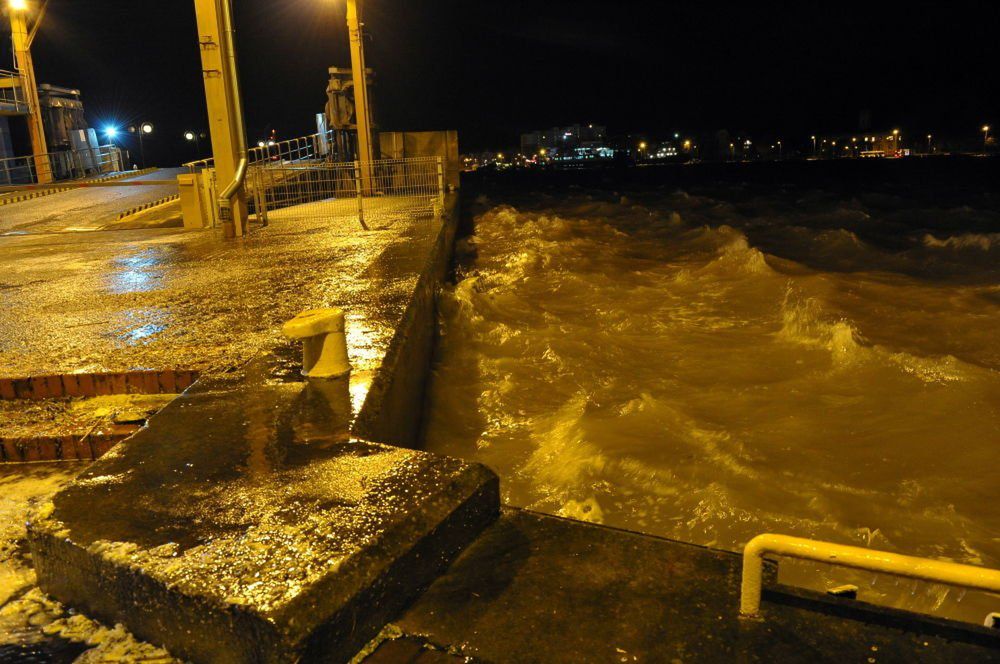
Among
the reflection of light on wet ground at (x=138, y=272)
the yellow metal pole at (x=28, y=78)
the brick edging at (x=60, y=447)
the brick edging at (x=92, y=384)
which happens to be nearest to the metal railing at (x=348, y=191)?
the reflection of light on wet ground at (x=138, y=272)

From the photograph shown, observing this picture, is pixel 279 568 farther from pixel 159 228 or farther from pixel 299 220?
pixel 159 228

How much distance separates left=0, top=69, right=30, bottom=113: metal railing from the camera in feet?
100

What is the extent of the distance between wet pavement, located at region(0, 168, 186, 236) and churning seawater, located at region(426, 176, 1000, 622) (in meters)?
9.46

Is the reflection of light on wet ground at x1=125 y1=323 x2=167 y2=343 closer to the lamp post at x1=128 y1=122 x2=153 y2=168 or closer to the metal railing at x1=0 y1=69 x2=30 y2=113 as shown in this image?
the metal railing at x1=0 y1=69 x2=30 y2=113

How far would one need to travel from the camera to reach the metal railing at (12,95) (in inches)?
1204

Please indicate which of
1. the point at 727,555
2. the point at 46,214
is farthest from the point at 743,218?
the point at 727,555

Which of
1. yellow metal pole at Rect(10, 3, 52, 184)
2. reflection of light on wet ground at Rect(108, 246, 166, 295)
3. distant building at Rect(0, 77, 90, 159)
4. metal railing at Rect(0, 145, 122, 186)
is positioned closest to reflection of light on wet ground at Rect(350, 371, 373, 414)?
reflection of light on wet ground at Rect(108, 246, 166, 295)

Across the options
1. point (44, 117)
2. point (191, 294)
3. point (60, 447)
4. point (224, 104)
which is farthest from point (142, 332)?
point (44, 117)

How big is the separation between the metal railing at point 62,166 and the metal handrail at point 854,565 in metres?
31.2

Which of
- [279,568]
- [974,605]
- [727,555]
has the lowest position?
[974,605]

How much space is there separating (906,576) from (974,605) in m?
2.25

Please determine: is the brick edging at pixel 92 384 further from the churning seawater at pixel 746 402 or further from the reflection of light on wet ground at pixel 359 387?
the churning seawater at pixel 746 402

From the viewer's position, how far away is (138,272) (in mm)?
9328

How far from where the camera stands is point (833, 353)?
8.12 metres
